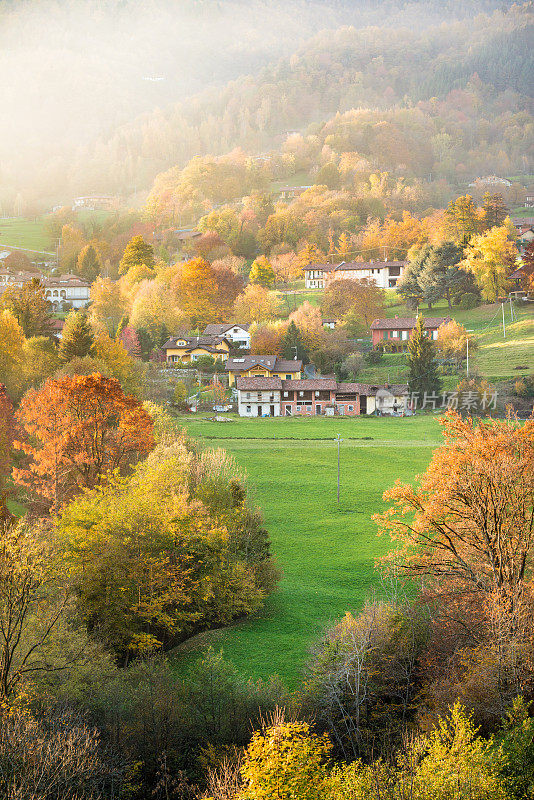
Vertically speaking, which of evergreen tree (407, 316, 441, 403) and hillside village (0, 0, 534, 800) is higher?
evergreen tree (407, 316, 441, 403)

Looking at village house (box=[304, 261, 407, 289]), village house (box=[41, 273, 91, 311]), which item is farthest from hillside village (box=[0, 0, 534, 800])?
village house (box=[41, 273, 91, 311])

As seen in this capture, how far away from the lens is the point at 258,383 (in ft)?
204

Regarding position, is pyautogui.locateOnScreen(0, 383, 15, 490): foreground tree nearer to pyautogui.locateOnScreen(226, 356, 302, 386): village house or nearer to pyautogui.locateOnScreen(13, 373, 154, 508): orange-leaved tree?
pyautogui.locateOnScreen(13, 373, 154, 508): orange-leaved tree

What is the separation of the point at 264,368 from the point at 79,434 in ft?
114

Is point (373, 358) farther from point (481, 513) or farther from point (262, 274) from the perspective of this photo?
point (481, 513)

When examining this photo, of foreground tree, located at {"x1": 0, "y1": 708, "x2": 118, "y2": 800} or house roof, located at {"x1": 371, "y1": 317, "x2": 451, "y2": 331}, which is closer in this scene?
foreground tree, located at {"x1": 0, "y1": 708, "x2": 118, "y2": 800}

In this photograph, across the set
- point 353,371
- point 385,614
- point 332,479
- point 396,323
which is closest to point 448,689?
point 385,614

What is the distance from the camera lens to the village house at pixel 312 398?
6075 cm

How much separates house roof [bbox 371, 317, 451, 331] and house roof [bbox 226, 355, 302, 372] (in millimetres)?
9995

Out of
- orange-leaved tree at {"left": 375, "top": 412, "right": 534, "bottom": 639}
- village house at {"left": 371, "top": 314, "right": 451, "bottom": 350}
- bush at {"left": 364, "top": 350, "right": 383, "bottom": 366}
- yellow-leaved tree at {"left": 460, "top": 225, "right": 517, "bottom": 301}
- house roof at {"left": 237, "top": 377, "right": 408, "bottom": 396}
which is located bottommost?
orange-leaved tree at {"left": 375, "top": 412, "right": 534, "bottom": 639}

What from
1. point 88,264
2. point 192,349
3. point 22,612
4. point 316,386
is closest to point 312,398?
point 316,386

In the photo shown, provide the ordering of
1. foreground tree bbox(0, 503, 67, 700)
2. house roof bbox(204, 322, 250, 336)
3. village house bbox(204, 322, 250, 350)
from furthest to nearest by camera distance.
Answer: house roof bbox(204, 322, 250, 336) < village house bbox(204, 322, 250, 350) < foreground tree bbox(0, 503, 67, 700)

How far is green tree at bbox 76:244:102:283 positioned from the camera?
115 meters

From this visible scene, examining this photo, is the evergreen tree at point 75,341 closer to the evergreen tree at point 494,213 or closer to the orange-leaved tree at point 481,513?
the orange-leaved tree at point 481,513
